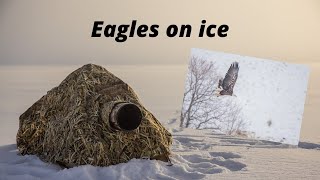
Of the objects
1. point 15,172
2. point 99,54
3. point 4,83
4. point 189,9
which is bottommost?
point 15,172

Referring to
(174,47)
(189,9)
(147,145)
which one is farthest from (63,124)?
(189,9)

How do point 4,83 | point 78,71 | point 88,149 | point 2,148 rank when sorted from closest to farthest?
point 88,149, point 78,71, point 2,148, point 4,83

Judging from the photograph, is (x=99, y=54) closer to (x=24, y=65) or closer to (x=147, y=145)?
(x=24, y=65)

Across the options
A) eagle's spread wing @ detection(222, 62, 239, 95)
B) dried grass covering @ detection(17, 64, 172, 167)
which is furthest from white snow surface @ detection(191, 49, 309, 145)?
dried grass covering @ detection(17, 64, 172, 167)

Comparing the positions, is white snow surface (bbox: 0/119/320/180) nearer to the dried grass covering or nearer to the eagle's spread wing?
the dried grass covering

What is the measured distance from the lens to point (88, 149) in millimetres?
1700

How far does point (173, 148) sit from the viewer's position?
6.48 feet

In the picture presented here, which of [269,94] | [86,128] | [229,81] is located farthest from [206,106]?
[86,128]

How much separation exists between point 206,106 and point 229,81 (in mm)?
144

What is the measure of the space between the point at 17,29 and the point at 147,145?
2.98ft

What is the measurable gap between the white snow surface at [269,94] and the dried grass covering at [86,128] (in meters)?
0.40

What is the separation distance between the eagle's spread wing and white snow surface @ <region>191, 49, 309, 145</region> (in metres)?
0.02

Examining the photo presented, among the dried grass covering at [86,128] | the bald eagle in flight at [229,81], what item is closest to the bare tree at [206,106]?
the bald eagle in flight at [229,81]

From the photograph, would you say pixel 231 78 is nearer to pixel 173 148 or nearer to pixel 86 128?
pixel 173 148
